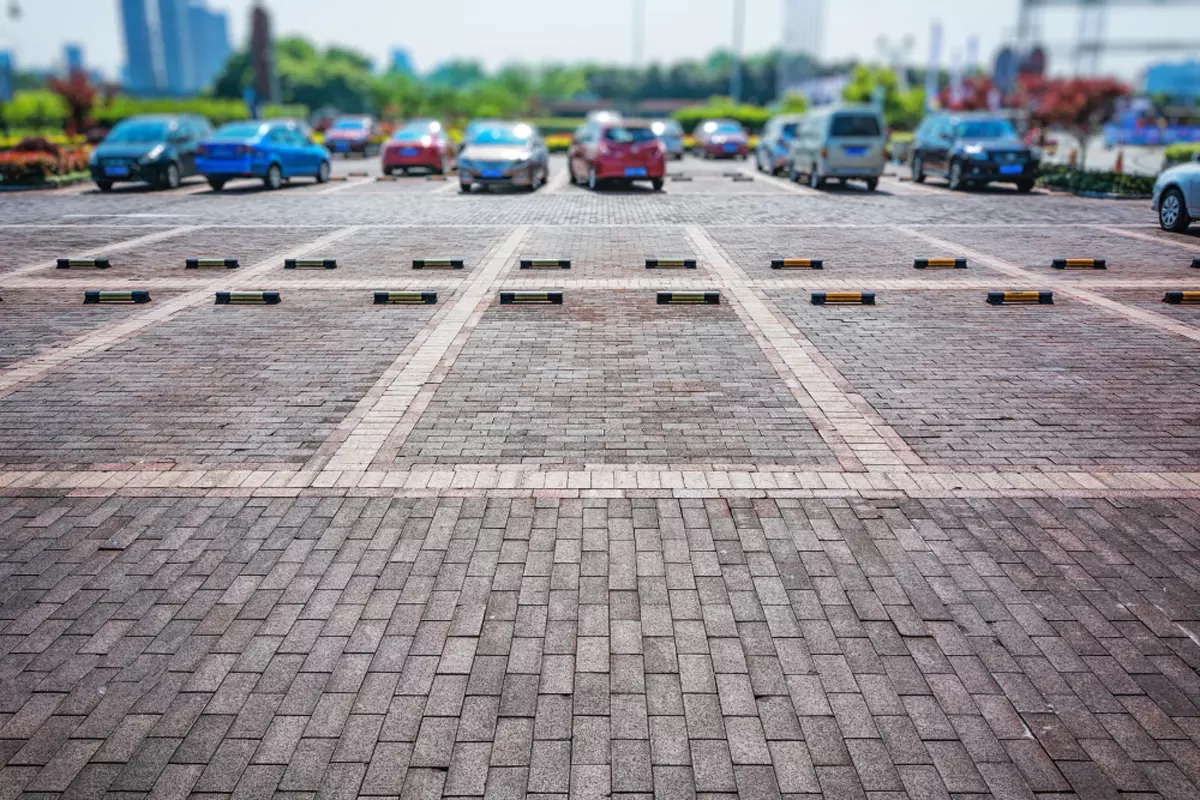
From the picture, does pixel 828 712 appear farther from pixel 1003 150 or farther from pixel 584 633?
pixel 1003 150

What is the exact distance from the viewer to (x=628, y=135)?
2436 centimetres

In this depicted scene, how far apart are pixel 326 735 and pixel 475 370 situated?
4.97m

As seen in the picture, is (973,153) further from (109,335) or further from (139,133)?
(139,133)

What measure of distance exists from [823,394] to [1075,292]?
5.67m

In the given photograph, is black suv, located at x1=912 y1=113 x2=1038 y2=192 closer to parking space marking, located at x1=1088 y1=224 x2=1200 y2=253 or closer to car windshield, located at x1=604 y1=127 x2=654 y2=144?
parking space marking, located at x1=1088 y1=224 x2=1200 y2=253

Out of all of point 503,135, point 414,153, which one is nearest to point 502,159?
point 503,135

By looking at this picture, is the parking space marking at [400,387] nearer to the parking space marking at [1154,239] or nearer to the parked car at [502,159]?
the parking space marking at [1154,239]

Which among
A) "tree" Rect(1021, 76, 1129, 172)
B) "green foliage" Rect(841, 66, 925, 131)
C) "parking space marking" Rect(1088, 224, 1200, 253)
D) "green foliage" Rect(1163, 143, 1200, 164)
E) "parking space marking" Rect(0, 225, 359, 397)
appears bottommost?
"parking space marking" Rect(0, 225, 359, 397)

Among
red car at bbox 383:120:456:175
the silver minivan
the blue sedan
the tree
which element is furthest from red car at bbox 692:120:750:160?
the blue sedan

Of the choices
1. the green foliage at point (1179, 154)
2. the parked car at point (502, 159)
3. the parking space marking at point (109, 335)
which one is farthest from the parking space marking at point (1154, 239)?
the green foliage at point (1179, 154)

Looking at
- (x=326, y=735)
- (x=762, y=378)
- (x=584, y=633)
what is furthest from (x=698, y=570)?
(x=762, y=378)

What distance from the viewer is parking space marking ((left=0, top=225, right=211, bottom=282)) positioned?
41.7ft

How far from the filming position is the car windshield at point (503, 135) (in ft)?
82.5

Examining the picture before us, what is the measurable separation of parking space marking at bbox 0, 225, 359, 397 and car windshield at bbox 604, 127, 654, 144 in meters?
12.9
